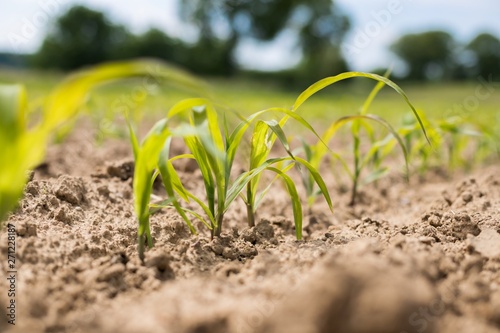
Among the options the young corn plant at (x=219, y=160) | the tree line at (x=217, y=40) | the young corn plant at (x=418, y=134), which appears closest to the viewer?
the young corn plant at (x=219, y=160)

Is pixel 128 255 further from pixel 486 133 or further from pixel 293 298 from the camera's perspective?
pixel 486 133

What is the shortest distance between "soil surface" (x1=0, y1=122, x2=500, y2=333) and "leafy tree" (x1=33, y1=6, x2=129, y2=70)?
30.8m

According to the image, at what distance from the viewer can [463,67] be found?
43188 millimetres

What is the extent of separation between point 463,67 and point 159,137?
4872cm

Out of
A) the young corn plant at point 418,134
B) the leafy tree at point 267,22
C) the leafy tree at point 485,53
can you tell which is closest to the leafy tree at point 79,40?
the leafy tree at point 267,22

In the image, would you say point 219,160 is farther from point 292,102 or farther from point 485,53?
point 485,53

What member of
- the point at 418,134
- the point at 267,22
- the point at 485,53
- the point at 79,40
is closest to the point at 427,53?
the point at 485,53

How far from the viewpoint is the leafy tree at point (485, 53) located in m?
43.2

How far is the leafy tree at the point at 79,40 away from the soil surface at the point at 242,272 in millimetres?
30845

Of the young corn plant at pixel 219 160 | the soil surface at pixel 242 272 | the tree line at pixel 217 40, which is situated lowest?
the soil surface at pixel 242 272

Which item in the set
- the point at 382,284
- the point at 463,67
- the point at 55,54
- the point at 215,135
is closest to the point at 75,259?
the point at 215,135

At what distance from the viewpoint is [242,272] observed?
38.7 inches

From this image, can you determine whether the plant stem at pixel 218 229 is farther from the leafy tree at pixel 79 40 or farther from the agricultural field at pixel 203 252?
the leafy tree at pixel 79 40

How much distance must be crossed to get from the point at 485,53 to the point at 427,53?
652 centimetres
